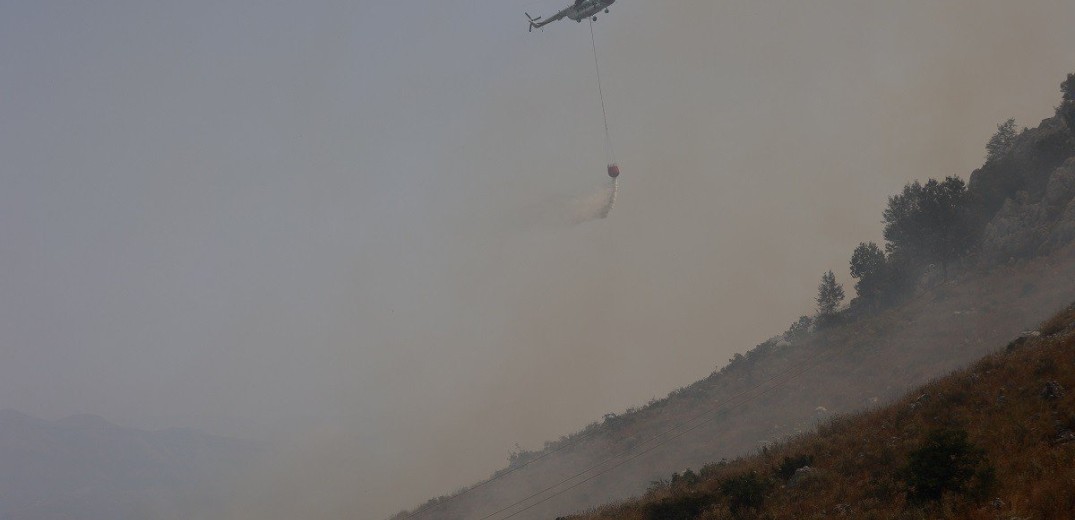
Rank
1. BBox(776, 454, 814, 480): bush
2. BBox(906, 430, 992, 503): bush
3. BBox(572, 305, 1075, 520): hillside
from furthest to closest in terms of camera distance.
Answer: BBox(776, 454, 814, 480): bush → BBox(906, 430, 992, 503): bush → BBox(572, 305, 1075, 520): hillside

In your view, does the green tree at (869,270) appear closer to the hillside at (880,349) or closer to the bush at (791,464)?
the hillside at (880,349)

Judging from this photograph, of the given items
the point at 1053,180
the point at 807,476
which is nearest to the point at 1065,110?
the point at 1053,180

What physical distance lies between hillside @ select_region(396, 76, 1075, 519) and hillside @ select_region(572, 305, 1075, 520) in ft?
54.0

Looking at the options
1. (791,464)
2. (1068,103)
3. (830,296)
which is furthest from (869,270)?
(791,464)

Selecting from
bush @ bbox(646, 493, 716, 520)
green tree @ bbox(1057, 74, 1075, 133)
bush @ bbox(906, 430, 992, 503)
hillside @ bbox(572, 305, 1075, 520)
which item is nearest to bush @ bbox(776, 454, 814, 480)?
hillside @ bbox(572, 305, 1075, 520)

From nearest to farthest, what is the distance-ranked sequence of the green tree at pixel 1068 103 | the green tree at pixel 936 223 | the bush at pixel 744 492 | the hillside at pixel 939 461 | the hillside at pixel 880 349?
1. the hillside at pixel 939 461
2. the bush at pixel 744 492
3. the hillside at pixel 880 349
4. the green tree at pixel 1068 103
5. the green tree at pixel 936 223

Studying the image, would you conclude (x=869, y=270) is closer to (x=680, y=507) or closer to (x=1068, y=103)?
(x=1068, y=103)

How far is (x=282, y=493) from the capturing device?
156m

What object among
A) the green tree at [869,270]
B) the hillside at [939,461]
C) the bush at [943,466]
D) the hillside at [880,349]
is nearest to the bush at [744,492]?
the hillside at [939,461]

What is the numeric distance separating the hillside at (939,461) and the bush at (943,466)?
0.09 ft

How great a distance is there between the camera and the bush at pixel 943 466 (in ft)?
47.0

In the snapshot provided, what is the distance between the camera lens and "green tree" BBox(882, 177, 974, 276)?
5409 centimetres

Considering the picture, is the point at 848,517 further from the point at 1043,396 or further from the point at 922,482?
the point at 1043,396

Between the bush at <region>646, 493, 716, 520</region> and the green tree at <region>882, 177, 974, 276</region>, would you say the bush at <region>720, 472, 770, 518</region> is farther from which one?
the green tree at <region>882, 177, 974, 276</region>
